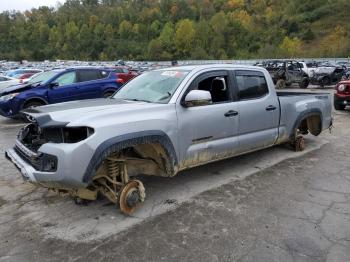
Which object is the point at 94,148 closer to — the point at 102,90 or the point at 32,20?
the point at 102,90

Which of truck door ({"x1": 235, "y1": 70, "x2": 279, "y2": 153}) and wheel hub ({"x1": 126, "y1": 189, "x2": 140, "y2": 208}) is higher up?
truck door ({"x1": 235, "y1": 70, "x2": 279, "y2": 153})

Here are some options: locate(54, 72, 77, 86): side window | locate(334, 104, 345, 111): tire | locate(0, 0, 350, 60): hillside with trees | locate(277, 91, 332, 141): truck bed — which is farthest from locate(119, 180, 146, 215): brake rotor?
locate(0, 0, 350, 60): hillside with trees

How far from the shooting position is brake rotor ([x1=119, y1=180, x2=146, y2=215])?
4.23m

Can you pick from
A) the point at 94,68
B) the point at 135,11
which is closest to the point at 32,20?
the point at 135,11

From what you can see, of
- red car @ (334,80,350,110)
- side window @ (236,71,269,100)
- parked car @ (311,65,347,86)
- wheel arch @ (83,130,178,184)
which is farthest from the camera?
parked car @ (311,65,347,86)

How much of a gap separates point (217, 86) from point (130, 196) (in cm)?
216

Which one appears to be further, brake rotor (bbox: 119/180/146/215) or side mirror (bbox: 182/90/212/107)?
side mirror (bbox: 182/90/212/107)

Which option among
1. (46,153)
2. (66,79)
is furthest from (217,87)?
(66,79)

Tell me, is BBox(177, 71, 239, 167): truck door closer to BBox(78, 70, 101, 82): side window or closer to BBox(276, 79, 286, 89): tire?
BBox(78, 70, 101, 82): side window

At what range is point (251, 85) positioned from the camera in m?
5.96

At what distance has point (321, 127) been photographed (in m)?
7.37

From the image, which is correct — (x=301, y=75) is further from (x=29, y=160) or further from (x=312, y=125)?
(x=29, y=160)

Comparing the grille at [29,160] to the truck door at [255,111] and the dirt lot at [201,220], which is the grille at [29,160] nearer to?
the dirt lot at [201,220]

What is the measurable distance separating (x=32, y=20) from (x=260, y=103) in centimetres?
16655
